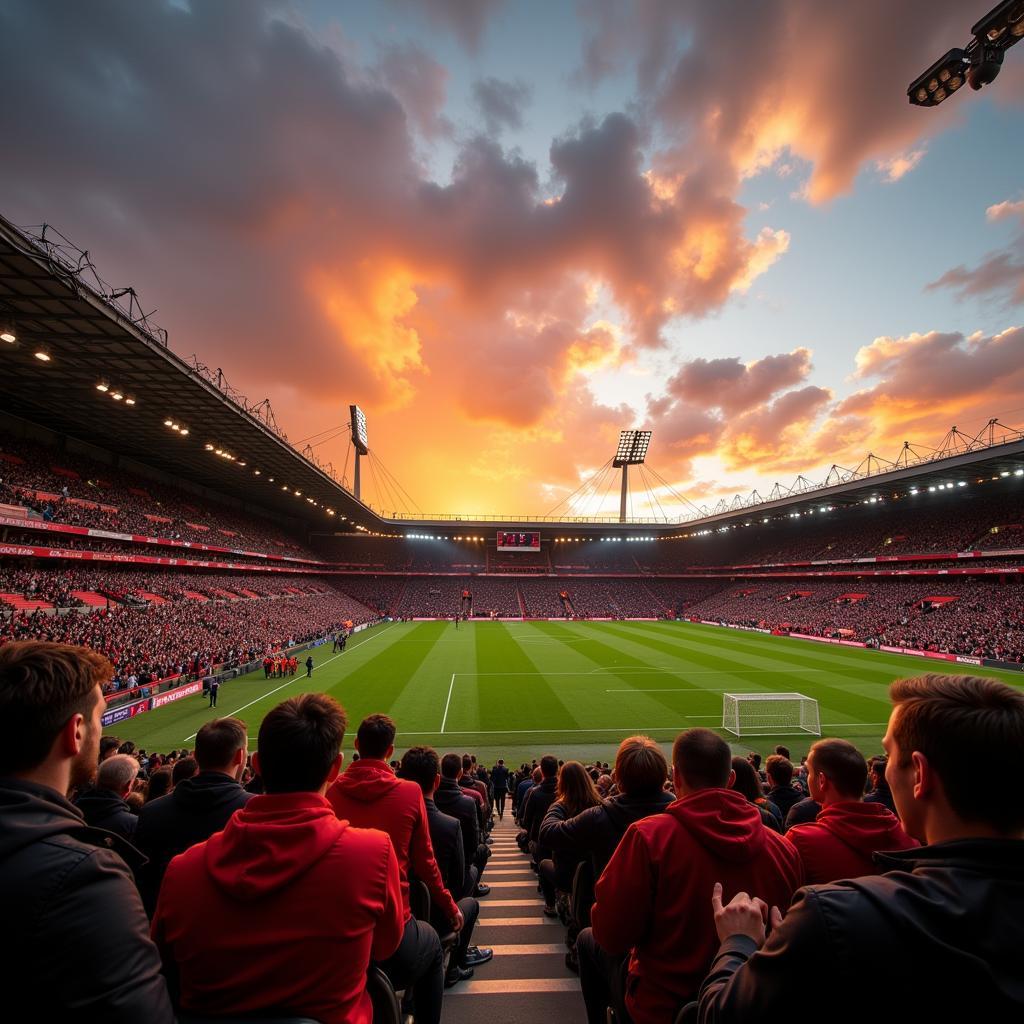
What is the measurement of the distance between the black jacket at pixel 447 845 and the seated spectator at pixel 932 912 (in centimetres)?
263

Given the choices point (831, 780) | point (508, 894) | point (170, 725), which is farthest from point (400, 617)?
point (831, 780)

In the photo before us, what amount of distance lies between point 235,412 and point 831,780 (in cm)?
3200

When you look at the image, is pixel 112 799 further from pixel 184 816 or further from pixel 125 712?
pixel 125 712

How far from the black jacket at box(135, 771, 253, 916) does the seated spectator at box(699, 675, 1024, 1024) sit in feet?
9.32

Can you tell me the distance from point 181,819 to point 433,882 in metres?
1.63

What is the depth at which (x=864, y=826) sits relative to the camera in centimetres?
277

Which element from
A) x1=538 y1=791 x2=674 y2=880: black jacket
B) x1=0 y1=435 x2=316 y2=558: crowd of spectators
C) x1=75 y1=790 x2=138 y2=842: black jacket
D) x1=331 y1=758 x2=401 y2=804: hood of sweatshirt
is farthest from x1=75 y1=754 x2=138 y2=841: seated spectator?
x1=0 y1=435 x2=316 y2=558: crowd of spectators

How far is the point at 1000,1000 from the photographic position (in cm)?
108

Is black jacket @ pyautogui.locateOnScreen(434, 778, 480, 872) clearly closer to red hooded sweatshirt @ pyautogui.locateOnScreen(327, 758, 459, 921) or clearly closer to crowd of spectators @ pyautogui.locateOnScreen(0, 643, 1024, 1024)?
crowd of spectators @ pyautogui.locateOnScreen(0, 643, 1024, 1024)

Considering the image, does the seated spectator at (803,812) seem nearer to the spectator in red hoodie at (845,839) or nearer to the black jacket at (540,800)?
the spectator in red hoodie at (845,839)

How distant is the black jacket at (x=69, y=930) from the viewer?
1.18m

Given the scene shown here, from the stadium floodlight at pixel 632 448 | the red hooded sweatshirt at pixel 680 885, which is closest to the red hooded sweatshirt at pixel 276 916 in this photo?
the red hooded sweatshirt at pixel 680 885

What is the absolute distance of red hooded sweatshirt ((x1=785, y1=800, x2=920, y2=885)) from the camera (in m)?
2.67

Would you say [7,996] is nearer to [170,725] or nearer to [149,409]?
[170,725]
